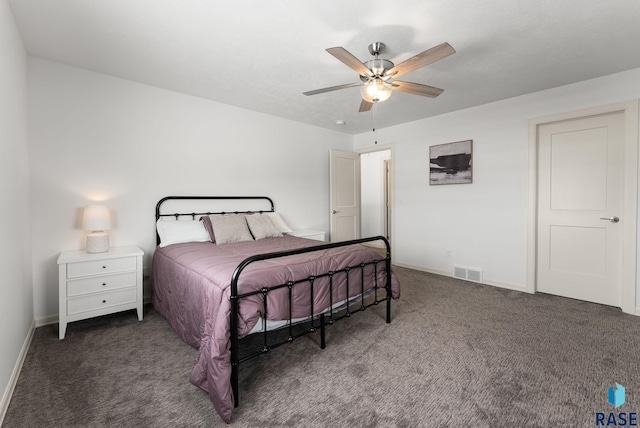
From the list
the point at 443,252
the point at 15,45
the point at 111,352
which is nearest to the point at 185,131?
the point at 15,45

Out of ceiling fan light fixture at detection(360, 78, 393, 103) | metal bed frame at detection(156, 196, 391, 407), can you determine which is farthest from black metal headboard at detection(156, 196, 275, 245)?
ceiling fan light fixture at detection(360, 78, 393, 103)

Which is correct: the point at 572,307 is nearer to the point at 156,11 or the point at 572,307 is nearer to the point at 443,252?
the point at 443,252

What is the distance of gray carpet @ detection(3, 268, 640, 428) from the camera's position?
1.58 metres

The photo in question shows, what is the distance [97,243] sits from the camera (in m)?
2.71

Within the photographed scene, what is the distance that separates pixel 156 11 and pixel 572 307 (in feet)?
15.4

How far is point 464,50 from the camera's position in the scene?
249 centimetres

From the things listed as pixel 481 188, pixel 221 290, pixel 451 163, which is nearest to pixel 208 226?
pixel 221 290

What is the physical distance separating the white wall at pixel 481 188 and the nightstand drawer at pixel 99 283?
154 inches

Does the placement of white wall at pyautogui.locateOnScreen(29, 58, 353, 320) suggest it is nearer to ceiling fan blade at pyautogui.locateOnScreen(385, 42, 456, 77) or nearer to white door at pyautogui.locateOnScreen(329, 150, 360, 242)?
white door at pyautogui.locateOnScreen(329, 150, 360, 242)

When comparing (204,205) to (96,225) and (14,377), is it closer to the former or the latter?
(96,225)

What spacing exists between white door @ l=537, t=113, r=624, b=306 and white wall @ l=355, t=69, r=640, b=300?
216 mm

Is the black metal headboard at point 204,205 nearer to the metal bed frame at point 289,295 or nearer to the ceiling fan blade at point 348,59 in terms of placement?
the metal bed frame at point 289,295

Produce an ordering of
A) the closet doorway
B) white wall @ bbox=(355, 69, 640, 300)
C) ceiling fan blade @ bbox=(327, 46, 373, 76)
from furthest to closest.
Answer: the closet doorway, white wall @ bbox=(355, 69, 640, 300), ceiling fan blade @ bbox=(327, 46, 373, 76)

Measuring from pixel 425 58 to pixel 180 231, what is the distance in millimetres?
2885
